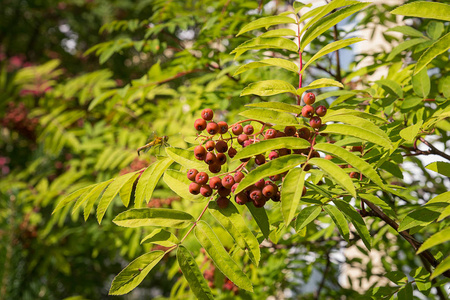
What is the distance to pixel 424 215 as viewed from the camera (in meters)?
0.82

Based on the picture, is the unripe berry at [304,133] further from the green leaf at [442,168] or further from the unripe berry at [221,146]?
the green leaf at [442,168]

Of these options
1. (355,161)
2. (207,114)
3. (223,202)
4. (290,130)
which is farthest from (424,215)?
(207,114)

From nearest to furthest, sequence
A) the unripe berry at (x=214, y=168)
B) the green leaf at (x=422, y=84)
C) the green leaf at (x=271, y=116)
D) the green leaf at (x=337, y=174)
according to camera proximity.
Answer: the green leaf at (x=337, y=174) → the green leaf at (x=271, y=116) → the unripe berry at (x=214, y=168) → the green leaf at (x=422, y=84)

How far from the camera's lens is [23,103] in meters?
3.59

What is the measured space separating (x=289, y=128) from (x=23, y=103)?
3517 mm

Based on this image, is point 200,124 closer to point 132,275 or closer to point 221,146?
point 221,146

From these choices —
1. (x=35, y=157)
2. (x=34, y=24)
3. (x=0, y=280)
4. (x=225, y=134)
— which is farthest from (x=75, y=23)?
(x=225, y=134)

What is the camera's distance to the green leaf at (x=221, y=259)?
2.62 ft

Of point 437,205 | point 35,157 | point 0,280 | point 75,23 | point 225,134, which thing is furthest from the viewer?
point 75,23

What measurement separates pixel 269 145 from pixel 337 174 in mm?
145

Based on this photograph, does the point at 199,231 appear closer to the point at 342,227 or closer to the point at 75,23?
the point at 342,227

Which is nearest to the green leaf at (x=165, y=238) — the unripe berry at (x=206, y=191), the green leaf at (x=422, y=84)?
the unripe berry at (x=206, y=191)

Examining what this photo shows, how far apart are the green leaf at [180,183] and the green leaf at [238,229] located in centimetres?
8

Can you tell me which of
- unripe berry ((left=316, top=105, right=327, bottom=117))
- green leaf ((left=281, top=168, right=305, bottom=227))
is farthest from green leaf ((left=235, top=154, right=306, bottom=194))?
unripe berry ((left=316, top=105, right=327, bottom=117))
